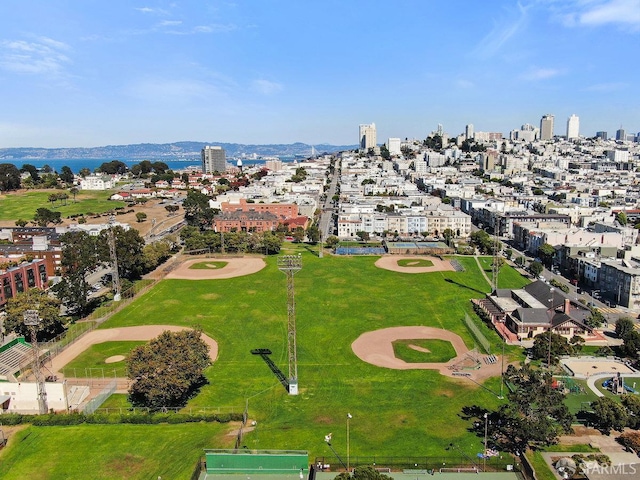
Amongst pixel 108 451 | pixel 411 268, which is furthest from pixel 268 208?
pixel 108 451

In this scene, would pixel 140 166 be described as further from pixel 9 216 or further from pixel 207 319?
pixel 207 319

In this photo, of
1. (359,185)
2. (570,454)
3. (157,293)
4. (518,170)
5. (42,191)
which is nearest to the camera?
(570,454)

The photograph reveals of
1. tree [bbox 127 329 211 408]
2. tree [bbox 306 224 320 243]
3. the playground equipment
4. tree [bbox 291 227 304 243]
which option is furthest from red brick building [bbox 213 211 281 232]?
the playground equipment

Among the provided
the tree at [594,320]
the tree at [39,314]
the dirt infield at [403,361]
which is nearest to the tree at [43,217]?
the tree at [39,314]

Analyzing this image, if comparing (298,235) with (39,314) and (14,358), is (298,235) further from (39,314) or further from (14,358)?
(14,358)

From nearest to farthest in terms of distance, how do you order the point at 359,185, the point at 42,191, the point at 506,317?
the point at 506,317 < the point at 42,191 < the point at 359,185

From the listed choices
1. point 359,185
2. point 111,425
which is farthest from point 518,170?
point 111,425

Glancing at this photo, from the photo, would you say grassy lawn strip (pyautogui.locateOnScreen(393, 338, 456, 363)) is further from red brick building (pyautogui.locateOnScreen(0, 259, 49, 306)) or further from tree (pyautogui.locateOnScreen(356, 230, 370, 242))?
tree (pyautogui.locateOnScreen(356, 230, 370, 242))
